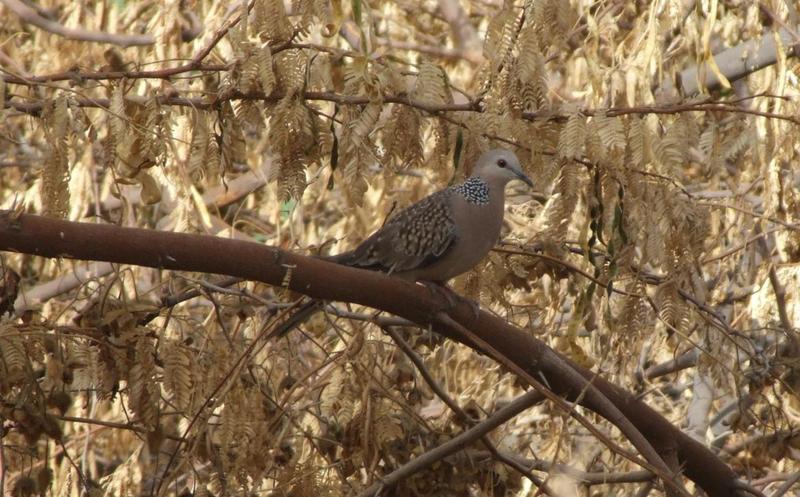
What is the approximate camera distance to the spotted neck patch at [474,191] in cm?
494

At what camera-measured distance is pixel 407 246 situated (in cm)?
481

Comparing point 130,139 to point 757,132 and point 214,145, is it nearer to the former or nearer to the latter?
point 214,145

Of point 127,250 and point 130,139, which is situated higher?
point 130,139

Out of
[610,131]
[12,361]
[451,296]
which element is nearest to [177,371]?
[12,361]

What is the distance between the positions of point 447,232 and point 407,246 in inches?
6.8

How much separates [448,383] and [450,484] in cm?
243

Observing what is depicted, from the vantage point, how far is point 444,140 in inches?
168

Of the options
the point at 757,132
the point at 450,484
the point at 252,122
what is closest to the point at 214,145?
the point at 252,122

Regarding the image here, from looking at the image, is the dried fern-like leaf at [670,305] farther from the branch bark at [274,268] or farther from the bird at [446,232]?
the bird at [446,232]

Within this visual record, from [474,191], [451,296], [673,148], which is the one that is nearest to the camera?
[673,148]

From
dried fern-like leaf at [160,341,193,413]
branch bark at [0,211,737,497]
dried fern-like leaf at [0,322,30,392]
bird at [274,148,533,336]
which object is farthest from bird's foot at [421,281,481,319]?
dried fern-like leaf at [0,322,30,392]

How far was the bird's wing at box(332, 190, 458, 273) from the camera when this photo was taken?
188 inches

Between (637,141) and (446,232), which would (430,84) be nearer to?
(637,141)

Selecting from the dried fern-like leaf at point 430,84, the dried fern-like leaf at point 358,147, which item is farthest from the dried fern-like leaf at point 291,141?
the dried fern-like leaf at point 430,84
